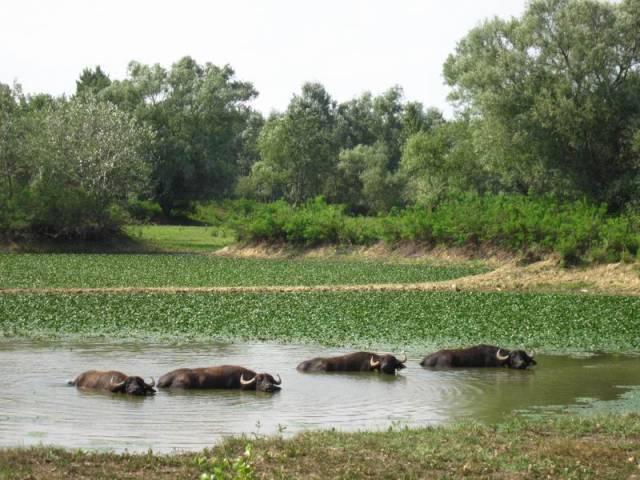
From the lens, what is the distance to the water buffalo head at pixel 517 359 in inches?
734

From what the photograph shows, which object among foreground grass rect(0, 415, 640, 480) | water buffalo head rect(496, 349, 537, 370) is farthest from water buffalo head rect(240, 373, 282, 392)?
water buffalo head rect(496, 349, 537, 370)

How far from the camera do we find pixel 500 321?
985 inches

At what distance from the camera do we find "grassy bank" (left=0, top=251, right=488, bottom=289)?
Result: 119 ft

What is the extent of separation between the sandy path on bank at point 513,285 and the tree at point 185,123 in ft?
146

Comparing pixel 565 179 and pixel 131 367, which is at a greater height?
pixel 565 179

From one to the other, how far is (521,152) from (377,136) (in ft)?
177

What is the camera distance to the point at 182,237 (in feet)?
213

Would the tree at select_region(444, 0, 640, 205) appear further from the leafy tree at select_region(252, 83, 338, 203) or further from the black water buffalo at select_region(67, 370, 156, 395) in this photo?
the black water buffalo at select_region(67, 370, 156, 395)

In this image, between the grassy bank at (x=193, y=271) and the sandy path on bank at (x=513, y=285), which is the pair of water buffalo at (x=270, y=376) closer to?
the sandy path on bank at (x=513, y=285)

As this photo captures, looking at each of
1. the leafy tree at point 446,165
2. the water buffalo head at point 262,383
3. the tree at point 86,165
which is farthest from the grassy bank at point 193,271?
the water buffalo head at point 262,383

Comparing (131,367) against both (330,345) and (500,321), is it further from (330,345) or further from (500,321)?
(500,321)

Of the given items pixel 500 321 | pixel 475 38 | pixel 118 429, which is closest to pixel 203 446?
pixel 118 429

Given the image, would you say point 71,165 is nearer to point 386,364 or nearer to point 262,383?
point 386,364

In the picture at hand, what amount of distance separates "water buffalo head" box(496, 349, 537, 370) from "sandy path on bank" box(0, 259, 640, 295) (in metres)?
14.7
